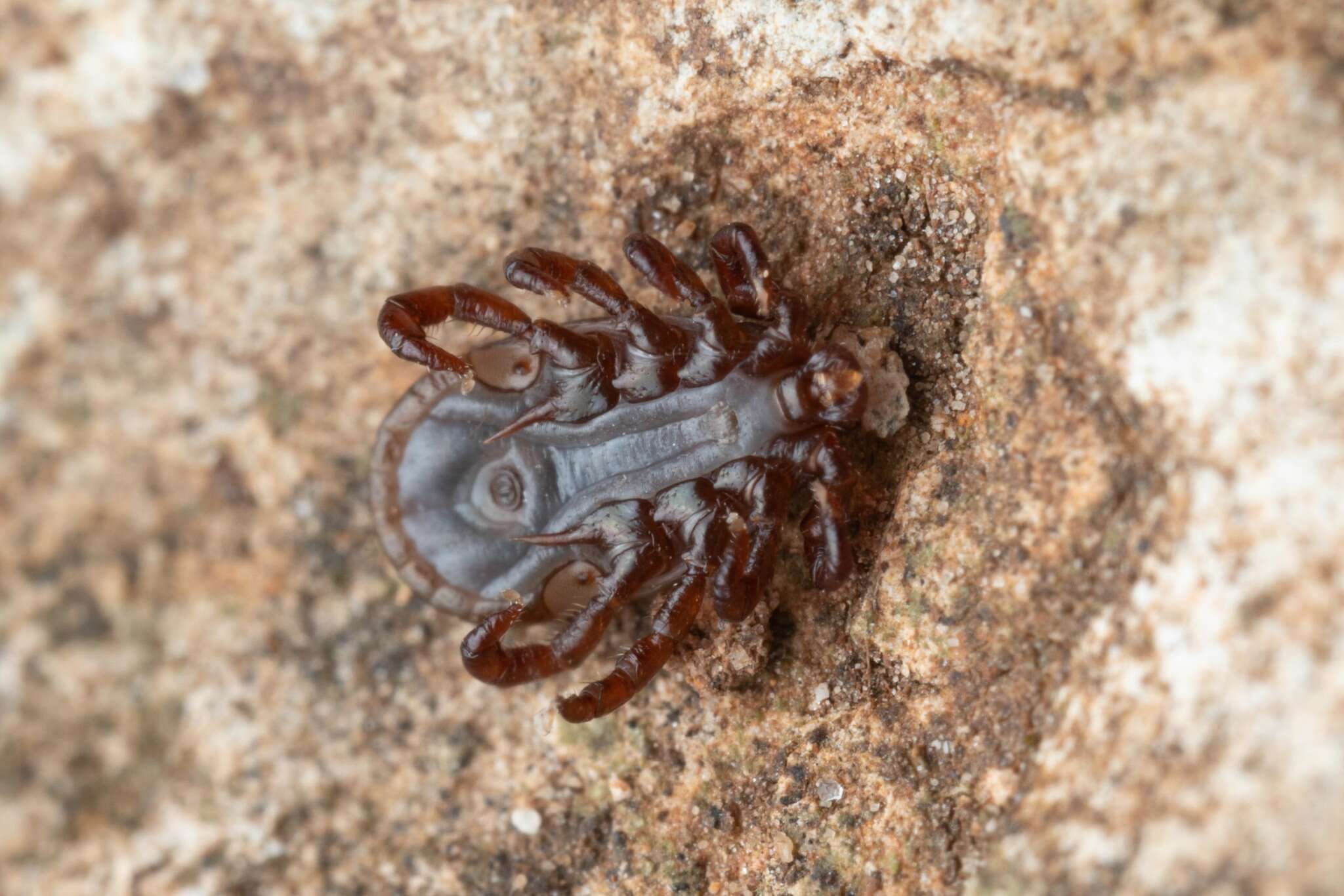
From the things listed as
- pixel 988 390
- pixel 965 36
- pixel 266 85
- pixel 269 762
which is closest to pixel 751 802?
pixel 988 390

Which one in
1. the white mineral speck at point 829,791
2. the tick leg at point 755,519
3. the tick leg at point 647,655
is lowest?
the white mineral speck at point 829,791

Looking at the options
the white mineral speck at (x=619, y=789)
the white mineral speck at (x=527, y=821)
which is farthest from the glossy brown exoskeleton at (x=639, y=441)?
the white mineral speck at (x=527, y=821)

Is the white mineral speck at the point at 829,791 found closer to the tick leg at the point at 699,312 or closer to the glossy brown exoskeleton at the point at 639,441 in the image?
the glossy brown exoskeleton at the point at 639,441

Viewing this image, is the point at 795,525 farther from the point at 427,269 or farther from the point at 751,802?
the point at 427,269

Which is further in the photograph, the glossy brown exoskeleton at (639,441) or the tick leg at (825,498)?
the glossy brown exoskeleton at (639,441)

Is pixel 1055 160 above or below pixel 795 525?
above

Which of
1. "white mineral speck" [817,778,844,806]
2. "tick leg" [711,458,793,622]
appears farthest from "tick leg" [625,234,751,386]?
"white mineral speck" [817,778,844,806]
